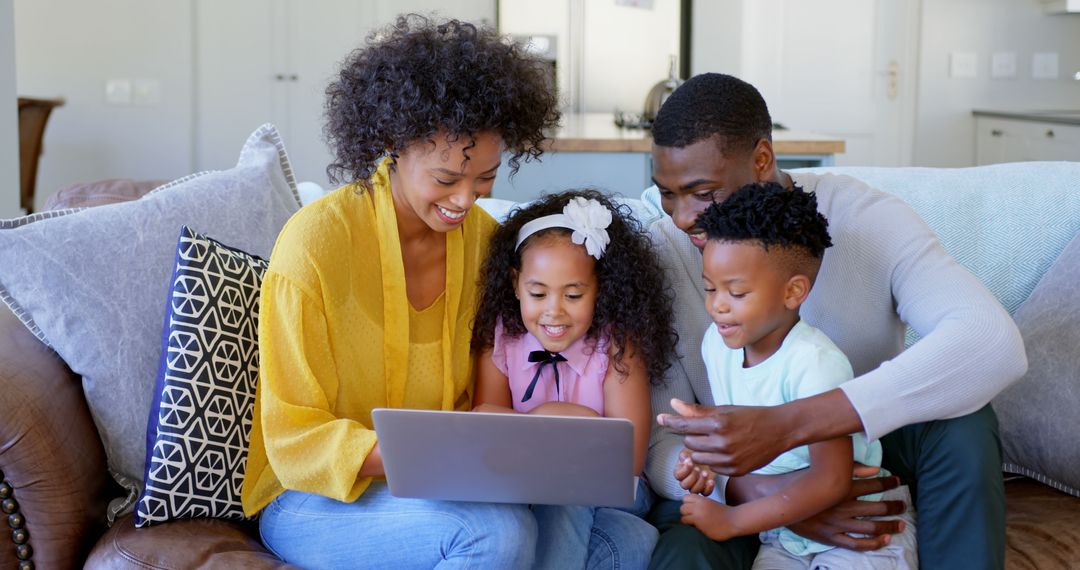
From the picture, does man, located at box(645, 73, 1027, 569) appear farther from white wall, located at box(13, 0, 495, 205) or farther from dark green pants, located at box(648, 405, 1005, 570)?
white wall, located at box(13, 0, 495, 205)

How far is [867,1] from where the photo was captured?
568 cm

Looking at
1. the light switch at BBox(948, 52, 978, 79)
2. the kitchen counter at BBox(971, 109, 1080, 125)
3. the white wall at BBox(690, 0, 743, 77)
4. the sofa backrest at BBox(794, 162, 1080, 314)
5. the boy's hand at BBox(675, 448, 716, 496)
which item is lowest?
the boy's hand at BBox(675, 448, 716, 496)

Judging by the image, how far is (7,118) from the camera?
2768 millimetres

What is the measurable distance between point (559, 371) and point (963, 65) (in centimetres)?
469

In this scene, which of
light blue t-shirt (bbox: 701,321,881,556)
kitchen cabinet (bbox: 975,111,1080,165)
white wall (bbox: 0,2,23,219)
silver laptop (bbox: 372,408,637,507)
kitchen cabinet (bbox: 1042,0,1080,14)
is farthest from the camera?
kitchen cabinet (bbox: 1042,0,1080,14)

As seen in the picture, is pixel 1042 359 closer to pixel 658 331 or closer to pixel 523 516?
pixel 658 331

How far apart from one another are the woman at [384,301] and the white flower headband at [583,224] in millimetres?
111

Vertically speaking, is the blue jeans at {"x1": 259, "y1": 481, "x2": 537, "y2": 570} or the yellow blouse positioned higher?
the yellow blouse

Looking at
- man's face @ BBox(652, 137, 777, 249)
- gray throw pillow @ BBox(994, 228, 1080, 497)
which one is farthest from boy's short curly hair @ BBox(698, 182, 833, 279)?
gray throw pillow @ BBox(994, 228, 1080, 497)

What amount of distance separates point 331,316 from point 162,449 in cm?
30

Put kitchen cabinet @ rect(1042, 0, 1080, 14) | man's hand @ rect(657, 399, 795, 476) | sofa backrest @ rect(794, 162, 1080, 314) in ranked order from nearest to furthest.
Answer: man's hand @ rect(657, 399, 795, 476)
sofa backrest @ rect(794, 162, 1080, 314)
kitchen cabinet @ rect(1042, 0, 1080, 14)

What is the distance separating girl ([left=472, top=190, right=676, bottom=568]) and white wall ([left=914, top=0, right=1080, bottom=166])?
14.6ft

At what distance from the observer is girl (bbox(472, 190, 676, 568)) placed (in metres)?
1.68

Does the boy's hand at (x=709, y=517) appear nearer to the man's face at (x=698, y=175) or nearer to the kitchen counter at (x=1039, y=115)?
the man's face at (x=698, y=175)
